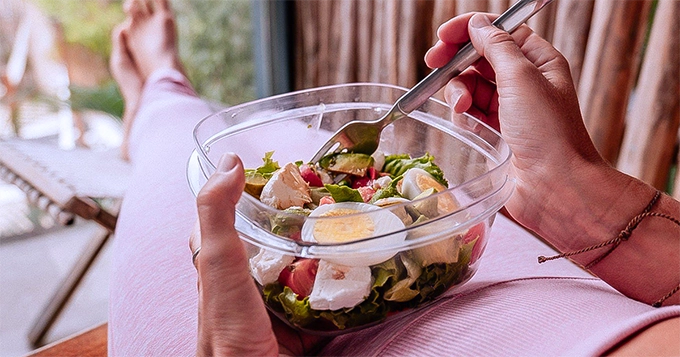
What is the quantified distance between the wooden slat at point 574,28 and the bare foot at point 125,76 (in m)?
1.26

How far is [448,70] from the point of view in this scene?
2.56 feet

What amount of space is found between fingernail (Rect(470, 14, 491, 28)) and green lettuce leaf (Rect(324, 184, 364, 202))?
0.34 meters

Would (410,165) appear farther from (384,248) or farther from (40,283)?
(40,283)

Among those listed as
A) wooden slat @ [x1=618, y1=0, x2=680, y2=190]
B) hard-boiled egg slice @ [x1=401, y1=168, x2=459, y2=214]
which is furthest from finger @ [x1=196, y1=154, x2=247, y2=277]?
wooden slat @ [x1=618, y1=0, x2=680, y2=190]

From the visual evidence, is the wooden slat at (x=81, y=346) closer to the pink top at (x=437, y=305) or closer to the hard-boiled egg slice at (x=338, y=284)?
the pink top at (x=437, y=305)

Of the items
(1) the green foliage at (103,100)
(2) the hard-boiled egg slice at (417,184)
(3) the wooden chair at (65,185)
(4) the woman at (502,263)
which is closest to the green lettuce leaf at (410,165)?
(2) the hard-boiled egg slice at (417,184)

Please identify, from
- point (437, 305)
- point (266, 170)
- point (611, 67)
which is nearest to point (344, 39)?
point (611, 67)

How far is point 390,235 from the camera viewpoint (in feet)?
1.66

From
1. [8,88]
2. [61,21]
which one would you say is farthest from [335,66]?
[8,88]

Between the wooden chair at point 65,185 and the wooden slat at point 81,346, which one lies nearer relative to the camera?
the wooden slat at point 81,346

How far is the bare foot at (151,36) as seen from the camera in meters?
1.80

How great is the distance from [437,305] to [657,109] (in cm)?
102

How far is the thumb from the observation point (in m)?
0.72

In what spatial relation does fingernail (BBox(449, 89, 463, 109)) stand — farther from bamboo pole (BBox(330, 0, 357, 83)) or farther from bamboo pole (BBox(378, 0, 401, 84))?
bamboo pole (BBox(330, 0, 357, 83))
